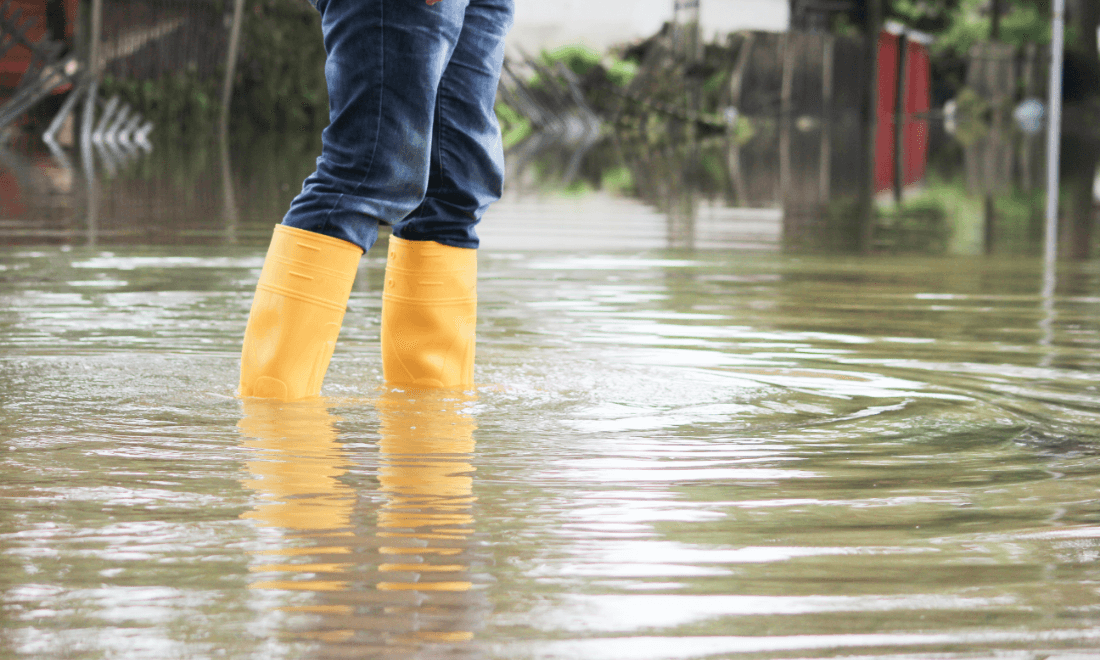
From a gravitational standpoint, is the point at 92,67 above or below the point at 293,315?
above

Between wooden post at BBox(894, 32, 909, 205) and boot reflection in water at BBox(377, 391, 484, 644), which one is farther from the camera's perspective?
wooden post at BBox(894, 32, 909, 205)

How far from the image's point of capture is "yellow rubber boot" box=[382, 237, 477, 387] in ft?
7.51

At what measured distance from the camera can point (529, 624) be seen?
1.18m

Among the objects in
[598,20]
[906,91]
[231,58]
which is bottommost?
[231,58]

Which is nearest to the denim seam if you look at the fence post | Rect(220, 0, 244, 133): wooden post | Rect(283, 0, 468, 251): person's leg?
Rect(283, 0, 468, 251): person's leg

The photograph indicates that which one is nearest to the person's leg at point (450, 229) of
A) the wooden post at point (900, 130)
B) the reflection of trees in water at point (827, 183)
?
Result: the reflection of trees in water at point (827, 183)

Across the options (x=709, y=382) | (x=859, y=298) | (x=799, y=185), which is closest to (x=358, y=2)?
(x=709, y=382)

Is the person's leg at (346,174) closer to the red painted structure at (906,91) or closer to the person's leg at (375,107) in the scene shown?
the person's leg at (375,107)

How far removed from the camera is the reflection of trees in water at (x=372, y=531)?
1165 millimetres

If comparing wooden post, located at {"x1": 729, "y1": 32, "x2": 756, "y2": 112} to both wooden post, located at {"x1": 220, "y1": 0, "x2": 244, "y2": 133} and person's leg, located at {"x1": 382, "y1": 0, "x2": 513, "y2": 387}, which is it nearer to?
wooden post, located at {"x1": 220, "y1": 0, "x2": 244, "y2": 133}

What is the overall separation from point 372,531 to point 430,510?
97 millimetres

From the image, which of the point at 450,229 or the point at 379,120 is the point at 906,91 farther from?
the point at 379,120

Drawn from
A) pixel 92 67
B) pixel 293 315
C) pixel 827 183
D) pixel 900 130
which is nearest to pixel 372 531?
pixel 293 315

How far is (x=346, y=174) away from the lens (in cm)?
208
